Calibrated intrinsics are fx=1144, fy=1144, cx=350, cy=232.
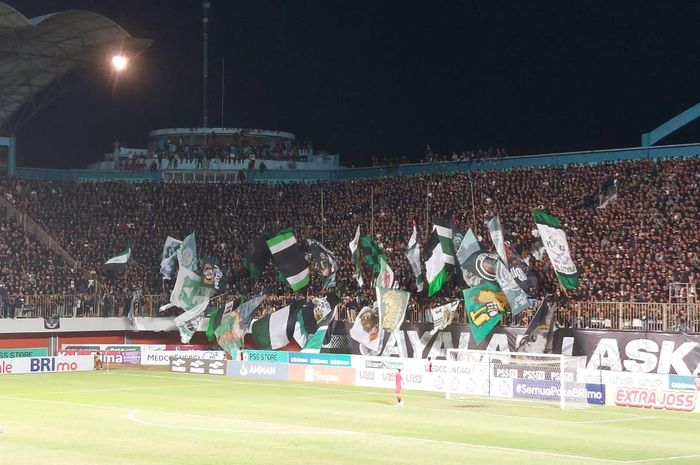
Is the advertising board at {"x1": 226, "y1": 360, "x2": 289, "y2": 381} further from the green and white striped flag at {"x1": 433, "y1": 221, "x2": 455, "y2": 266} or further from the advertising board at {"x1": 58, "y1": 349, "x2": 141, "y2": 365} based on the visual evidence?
the green and white striped flag at {"x1": 433, "y1": 221, "x2": 455, "y2": 266}

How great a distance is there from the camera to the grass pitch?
98.8ft

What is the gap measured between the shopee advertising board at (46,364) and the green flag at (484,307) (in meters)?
23.4

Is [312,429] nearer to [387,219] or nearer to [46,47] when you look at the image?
[387,219]

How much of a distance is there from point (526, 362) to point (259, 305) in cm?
1821

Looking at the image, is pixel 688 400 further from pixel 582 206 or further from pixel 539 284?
pixel 582 206

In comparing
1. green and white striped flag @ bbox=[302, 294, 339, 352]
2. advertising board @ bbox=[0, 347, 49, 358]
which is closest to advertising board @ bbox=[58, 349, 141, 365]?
advertising board @ bbox=[0, 347, 49, 358]

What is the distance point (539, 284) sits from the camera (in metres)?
52.6

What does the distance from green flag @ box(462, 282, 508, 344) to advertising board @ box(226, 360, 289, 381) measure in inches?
459

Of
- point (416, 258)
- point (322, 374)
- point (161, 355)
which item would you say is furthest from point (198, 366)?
point (416, 258)

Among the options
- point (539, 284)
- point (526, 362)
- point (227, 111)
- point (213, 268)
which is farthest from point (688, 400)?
point (227, 111)

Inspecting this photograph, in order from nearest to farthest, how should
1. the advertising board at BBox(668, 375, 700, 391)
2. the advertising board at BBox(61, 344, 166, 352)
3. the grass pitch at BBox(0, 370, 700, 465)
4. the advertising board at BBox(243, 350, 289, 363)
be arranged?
the grass pitch at BBox(0, 370, 700, 465)
the advertising board at BBox(668, 375, 700, 391)
the advertising board at BBox(243, 350, 289, 363)
the advertising board at BBox(61, 344, 166, 352)

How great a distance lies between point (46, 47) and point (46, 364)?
1850 centimetres

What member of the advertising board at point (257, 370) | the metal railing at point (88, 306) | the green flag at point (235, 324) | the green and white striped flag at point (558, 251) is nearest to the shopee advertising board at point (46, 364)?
the metal railing at point (88, 306)

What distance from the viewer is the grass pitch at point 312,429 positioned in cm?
3011
